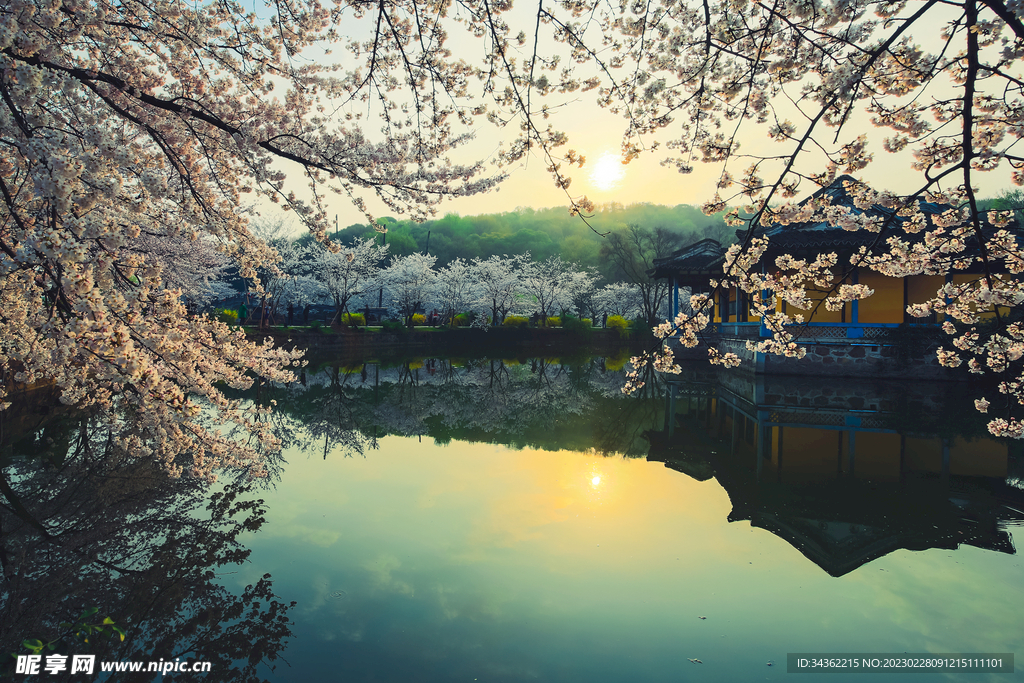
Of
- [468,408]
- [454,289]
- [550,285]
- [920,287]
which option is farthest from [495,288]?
[468,408]

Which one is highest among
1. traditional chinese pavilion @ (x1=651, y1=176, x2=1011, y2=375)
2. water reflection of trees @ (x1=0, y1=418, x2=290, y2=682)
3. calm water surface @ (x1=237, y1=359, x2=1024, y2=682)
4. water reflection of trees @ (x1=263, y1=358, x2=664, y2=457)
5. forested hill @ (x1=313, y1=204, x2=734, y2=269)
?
forested hill @ (x1=313, y1=204, x2=734, y2=269)

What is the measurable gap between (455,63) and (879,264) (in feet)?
12.4

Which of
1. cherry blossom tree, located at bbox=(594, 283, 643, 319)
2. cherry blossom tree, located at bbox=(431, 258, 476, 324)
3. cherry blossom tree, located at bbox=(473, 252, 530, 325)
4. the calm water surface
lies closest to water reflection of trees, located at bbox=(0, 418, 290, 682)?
the calm water surface

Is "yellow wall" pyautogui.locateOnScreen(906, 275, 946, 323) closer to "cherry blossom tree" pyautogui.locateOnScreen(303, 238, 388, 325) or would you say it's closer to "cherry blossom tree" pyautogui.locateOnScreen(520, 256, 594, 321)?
"cherry blossom tree" pyautogui.locateOnScreen(520, 256, 594, 321)

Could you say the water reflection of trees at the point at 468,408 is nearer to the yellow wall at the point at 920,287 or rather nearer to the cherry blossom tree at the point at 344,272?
the yellow wall at the point at 920,287

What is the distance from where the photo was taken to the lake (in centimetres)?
308

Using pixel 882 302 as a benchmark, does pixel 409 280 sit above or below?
above

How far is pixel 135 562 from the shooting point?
3.90 m

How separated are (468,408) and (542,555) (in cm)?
730

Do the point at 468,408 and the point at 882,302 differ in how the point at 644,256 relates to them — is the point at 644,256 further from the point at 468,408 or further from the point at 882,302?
the point at 468,408

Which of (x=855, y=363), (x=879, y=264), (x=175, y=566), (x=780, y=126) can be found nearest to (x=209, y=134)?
(x=175, y=566)

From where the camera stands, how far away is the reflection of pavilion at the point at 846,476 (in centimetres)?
457

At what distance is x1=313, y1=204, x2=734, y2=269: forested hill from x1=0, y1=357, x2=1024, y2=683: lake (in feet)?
147

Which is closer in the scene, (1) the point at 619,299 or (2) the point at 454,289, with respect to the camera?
(2) the point at 454,289
